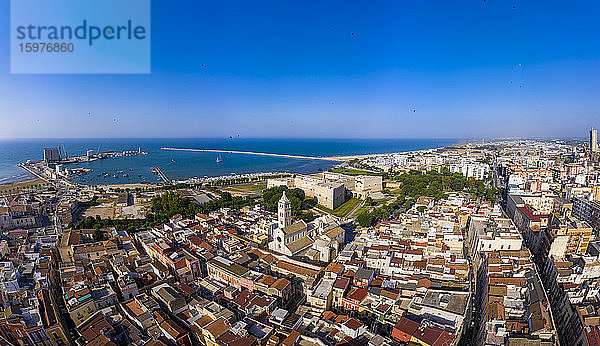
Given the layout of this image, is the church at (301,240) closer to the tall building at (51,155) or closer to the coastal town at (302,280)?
the coastal town at (302,280)

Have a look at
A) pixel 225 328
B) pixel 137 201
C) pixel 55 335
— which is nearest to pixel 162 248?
pixel 55 335

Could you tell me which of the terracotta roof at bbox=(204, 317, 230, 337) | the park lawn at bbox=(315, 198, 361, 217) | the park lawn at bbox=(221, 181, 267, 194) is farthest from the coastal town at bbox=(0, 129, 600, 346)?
the park lawn at bbox=(221, 181, 267, 194)

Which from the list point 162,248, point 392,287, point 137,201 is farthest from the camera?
point 137,201

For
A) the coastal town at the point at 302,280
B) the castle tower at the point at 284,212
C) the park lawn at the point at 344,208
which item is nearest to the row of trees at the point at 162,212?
the coastal town at the point at 302,280

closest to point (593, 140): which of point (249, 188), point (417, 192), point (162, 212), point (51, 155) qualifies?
point (417, 192)

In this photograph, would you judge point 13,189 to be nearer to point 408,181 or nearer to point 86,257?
point 86,257

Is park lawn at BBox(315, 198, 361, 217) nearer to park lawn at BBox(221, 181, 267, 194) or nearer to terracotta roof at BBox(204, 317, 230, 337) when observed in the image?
park lawn at BBox(221, 181, 267, 194)
